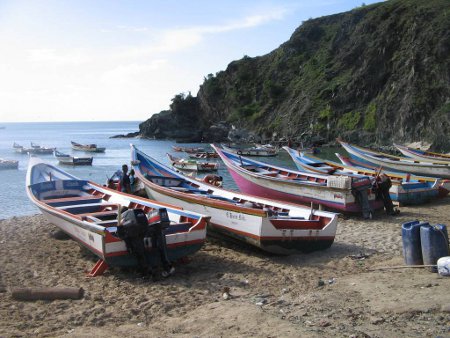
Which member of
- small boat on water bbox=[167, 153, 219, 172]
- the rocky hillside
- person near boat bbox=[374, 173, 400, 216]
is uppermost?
the rocky hillside

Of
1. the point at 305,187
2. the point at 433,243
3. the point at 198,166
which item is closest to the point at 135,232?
the point at 433,243

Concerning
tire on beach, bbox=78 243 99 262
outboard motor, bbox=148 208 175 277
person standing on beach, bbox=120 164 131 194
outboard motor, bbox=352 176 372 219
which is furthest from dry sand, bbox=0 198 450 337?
person standing on beach, bbox=120 164 131 194

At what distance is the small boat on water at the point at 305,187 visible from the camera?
46.1 ft

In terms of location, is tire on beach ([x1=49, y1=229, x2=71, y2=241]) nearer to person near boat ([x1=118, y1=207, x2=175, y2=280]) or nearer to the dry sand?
the dry sand

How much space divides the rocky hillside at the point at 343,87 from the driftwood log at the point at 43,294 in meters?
46.3

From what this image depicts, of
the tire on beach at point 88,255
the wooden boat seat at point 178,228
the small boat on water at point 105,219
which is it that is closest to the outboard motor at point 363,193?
the small boat on water at point 105,219

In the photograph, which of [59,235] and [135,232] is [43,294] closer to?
[135,232]

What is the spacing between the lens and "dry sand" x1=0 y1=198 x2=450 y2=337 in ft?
19.6

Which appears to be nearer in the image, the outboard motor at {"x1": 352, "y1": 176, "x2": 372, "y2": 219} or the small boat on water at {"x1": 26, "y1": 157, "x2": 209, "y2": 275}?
the small boat on water at {"x1": 26, "y1": 157, "x2": 209, "y2": 275}

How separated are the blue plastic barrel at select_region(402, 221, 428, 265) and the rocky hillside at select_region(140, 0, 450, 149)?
4304 cm

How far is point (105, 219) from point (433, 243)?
7227mm

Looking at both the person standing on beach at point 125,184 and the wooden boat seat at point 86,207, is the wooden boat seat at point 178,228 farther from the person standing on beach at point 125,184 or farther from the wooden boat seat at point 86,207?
the person standing on beach at point 125,184

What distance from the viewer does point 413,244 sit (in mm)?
8117

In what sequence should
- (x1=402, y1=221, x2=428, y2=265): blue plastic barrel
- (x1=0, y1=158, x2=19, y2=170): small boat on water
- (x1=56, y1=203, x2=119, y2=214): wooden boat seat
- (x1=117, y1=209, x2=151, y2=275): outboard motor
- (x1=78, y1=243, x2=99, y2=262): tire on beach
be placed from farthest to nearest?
(x1=0, y1=158, x2=19, y2=170): small boat on water, (x1=56, y1=203, x2=119, y2=214): wooden boat seat, (x1=78, y1=243, x2=99, y2=262): tire on beach, (x1=117, y1=209, x2=151, y2=275): outboard motor, (x1=402, y1=221, x2=428, y2=265): blue plastic barrel
